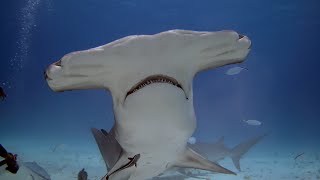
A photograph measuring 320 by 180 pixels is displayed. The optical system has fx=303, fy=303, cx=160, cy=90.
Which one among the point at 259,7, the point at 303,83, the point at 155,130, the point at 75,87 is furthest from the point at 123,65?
the point at 303,83

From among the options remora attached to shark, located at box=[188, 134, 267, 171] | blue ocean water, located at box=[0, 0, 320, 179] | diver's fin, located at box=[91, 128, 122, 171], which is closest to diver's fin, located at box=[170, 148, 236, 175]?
diver's fin, located at box=[91, 128, 122, 171]

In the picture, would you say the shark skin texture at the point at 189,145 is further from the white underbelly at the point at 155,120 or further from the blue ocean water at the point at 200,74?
the blue ocean water at the point at 200,74

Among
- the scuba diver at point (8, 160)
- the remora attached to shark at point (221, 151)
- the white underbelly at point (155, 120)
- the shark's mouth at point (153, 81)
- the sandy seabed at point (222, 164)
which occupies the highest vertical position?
the shark's mouth at point (153, 81)

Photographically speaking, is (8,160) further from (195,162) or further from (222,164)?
(222,164)

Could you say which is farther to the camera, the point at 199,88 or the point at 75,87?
the point at 199,88

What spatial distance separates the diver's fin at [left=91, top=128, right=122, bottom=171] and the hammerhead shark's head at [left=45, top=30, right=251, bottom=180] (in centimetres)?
76

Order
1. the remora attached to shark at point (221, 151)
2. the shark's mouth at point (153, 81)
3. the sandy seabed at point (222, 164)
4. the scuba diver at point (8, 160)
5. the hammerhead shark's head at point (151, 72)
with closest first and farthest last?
the hammerhead shark's head at point (151, 72) < the shark's mouth at point (153, 81) < the scuba diver at point (8, 160) < the sandy seabed at point (222, 164) < the remora attached to shark at point (221, 151)

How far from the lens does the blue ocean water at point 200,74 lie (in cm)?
4150

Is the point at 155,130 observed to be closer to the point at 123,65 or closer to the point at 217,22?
the point at 123,65

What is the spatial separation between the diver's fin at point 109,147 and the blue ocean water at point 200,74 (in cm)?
2964

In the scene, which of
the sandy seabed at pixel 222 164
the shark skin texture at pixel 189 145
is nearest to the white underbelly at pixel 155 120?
the shark skin texture at pixel 189 145

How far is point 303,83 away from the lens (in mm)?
74500

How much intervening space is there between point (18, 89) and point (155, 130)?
254ft

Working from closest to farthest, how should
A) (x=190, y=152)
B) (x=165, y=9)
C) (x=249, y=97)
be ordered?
(x=190, y=152), (x=165, y=9), (x=249, y=97)
